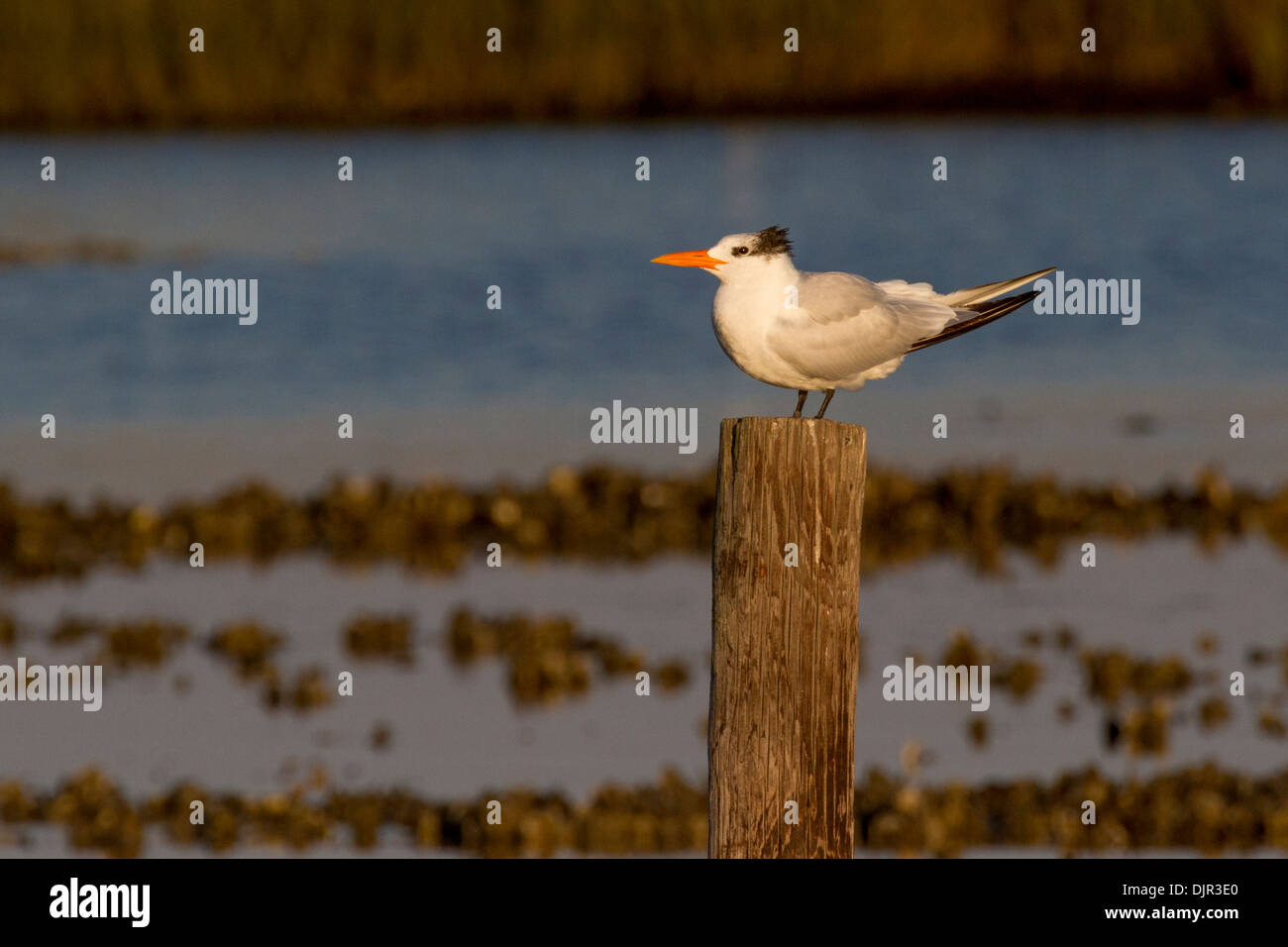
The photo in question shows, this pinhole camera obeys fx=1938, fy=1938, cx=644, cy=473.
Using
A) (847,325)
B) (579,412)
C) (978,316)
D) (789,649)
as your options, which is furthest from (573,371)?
(789,649)

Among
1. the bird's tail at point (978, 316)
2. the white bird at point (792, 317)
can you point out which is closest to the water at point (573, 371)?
the bird's tail at point (978, 316)

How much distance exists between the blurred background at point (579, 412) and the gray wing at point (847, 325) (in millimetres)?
1992

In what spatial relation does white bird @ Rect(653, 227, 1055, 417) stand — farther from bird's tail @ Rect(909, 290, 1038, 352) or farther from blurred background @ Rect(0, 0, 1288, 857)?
blurred background @ Rect(0, 0, 1288, 857)

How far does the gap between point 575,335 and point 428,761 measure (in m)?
11.8

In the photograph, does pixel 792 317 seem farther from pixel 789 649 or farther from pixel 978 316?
pixel 789 649

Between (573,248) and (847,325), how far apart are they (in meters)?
18.4

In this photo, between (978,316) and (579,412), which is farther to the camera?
(579,412)

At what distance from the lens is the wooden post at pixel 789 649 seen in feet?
17.7

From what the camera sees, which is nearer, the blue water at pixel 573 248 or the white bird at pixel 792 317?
the white bird at pixel 792 317

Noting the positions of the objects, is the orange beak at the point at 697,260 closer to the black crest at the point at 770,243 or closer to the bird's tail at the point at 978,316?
the black crest at the point at 770,243

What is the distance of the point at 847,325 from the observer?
6.60 metres

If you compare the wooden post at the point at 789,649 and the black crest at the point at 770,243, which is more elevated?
the black crest at the point at 770,243

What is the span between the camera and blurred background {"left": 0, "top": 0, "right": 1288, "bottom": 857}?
334 inches

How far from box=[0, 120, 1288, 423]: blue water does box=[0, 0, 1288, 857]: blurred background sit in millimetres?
108
